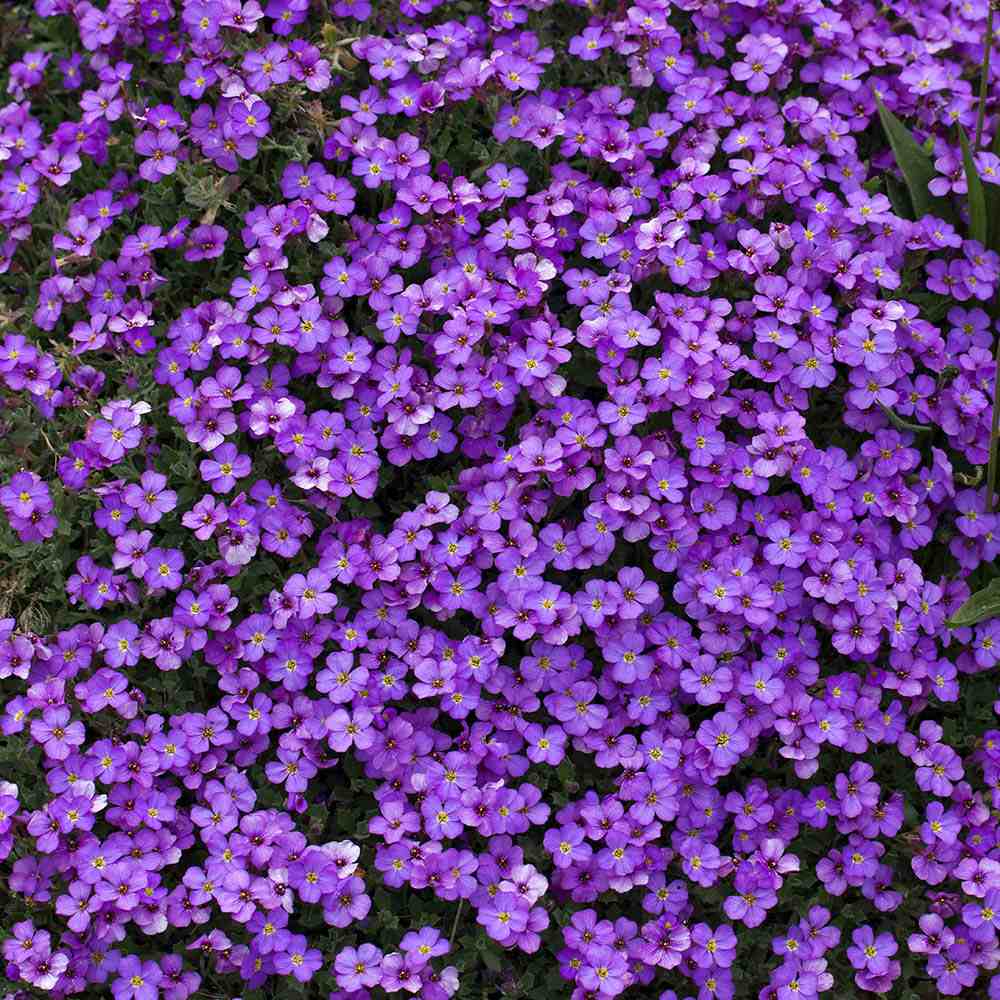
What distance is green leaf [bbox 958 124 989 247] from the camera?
420 centimetres

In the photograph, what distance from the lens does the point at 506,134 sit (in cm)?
427

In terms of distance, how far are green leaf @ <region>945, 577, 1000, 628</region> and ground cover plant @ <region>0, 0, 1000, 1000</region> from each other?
3 centimetres

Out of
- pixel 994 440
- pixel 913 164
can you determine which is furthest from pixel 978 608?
pixel 913 164

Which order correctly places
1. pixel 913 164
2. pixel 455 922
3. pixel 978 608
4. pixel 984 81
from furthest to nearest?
pixel 913 164
pixel 984 81
pixel 978 608
pixel 455 922

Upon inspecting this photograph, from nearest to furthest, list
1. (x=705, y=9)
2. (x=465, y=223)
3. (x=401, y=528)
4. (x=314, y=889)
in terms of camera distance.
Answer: (x=314, y=889), (x=401, y=528), (x=465, y=223), (x=705, y=9)

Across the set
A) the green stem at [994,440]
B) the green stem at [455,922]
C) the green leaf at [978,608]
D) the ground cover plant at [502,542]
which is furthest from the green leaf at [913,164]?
the green stem at [455,922]

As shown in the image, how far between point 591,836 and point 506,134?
2281 mm

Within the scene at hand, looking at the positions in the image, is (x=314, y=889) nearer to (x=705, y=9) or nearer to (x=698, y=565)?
(x=698, y=565)

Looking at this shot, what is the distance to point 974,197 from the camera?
4.24 m

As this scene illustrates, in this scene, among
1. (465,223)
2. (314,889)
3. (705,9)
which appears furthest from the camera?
(705,9)

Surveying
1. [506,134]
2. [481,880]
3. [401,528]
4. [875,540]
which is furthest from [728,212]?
[481,880]

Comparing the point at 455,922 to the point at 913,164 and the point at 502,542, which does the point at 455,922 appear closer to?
the point at 502,542

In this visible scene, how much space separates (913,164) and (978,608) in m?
1.56

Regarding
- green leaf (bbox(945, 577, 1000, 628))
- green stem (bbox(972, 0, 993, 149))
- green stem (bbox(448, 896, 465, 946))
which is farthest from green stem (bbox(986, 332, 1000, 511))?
green stem (bbox(448, 896, 465, 946))
